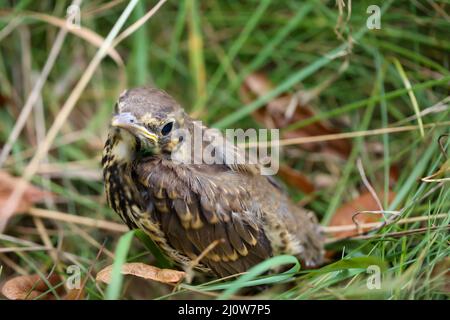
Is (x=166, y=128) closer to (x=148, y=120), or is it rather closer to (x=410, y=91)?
(x=148, y=120)

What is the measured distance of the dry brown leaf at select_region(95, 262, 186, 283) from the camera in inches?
65.0

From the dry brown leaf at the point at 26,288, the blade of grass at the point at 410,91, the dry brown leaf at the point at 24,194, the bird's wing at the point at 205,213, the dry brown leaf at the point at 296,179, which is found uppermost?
the blade of grass at the point at 410,91

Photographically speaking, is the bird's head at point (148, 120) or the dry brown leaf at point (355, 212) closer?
the bird's head at point (148, 120)

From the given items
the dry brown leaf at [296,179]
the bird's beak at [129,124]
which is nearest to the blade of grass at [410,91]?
the dry brown leaf at [296,179]

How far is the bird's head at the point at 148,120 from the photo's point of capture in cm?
165

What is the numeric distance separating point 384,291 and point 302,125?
0.99 m

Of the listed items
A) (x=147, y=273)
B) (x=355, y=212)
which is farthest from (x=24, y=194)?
(x=355, y=212)

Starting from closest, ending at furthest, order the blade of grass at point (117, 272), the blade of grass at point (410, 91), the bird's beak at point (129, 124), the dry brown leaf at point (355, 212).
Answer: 1. the blade of grass at point (117, 272)
2. the bird's beak at point (129, 124)
3. the blade of grass at point (410, 91)
4. the dry brown leaf at point (355, 212)

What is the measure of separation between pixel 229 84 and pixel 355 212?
32.9 inches

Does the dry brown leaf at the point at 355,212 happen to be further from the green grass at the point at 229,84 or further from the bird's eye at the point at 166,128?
the bird's eye at the point at 166,128

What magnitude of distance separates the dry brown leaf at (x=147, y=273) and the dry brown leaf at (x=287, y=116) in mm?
1039

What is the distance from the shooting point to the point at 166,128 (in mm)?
1738
